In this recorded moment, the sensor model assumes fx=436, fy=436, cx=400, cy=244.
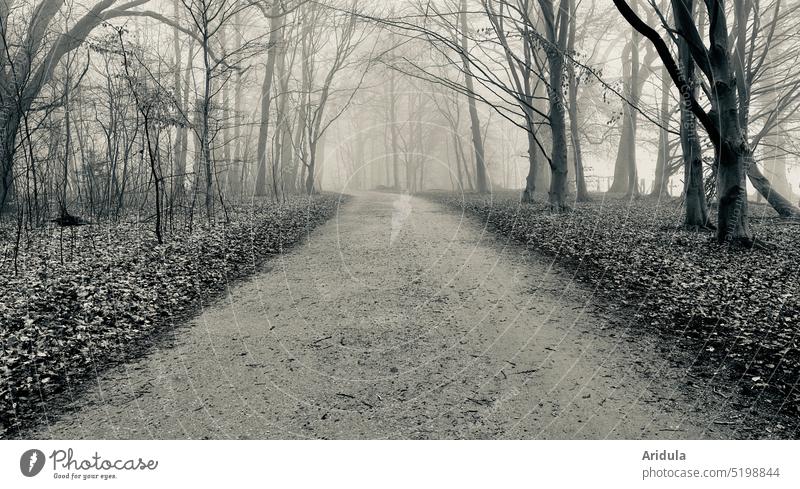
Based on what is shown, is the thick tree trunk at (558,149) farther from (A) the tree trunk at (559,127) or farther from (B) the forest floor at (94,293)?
(B) the forest floor at (94,293)

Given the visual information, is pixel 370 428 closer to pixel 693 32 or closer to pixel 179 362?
pixel 179 362

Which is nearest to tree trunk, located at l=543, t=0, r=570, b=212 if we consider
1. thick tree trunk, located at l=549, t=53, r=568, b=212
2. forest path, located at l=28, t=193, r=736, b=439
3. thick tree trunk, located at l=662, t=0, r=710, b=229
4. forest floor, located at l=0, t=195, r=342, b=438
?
thick tree trunk, located at l=549, t=53, r=568, b=212

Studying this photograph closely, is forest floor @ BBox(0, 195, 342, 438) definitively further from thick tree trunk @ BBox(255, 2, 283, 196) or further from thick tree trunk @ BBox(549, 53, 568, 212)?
thick tree trunk @ BBox(255, 2, 283, 196)

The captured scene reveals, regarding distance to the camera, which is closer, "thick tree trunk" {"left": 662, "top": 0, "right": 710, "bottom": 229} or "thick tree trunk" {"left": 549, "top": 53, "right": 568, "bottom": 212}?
"thick tree trunk" {"left": 662, "top": 0, "right": 710, "bottom": 229}

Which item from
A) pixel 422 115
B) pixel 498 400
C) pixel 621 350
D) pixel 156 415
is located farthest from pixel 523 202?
pixel 422 115

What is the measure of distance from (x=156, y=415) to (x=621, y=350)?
12.7ft

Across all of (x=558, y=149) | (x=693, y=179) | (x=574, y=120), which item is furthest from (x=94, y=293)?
(x=574, y=120)

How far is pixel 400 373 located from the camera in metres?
3.62
